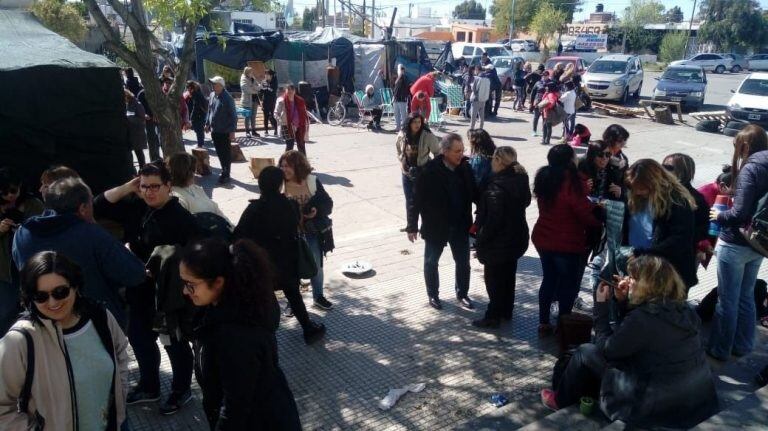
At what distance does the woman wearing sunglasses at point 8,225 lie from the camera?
147 inches

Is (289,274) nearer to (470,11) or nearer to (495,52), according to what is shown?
(495,52)

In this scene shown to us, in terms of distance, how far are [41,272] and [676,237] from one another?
3694mm

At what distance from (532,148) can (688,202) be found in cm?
943

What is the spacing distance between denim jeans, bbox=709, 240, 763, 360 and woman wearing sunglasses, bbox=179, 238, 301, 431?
3338 mm

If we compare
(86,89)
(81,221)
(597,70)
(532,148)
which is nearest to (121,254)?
(81,221)

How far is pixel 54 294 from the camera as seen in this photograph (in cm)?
248

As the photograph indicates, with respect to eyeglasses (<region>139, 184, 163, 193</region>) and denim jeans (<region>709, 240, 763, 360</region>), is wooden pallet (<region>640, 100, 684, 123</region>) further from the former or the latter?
eyeglasses (<region>139, 184, 163, 193</region>)

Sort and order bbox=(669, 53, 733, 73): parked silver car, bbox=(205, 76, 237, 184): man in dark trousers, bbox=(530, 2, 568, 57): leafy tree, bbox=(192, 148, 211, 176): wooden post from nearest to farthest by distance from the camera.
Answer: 1. bbox=(205, 76, 237, 184): man in dark trousers
2. bbox=(192, 148, 211, 176): wooden post
3. bbox=(669, 53, 733, 73): parked silver car
4. bbox=(530, 2, 568, 57): leafy tree

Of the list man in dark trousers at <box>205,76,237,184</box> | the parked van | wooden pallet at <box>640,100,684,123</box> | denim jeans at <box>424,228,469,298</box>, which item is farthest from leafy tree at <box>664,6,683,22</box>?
denim jeans at <box>424,228,469,298</box>

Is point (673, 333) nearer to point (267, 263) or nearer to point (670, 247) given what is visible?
point (670, 247)

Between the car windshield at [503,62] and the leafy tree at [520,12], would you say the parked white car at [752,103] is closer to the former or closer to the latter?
the car windshield at [503,62]

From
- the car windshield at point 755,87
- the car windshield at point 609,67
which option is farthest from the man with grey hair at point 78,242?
the car windshield at point 609,67

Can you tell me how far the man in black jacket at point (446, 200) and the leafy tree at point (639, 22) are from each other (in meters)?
56.7

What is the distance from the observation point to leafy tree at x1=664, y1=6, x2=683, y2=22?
3255 inches
